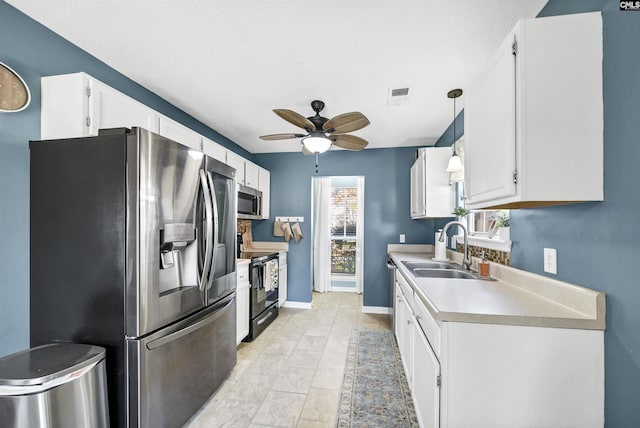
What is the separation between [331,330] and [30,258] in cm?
282

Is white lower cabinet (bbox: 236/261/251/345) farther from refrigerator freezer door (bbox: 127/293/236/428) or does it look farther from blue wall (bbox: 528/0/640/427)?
blue wall (bbox: 528/0/640/427)

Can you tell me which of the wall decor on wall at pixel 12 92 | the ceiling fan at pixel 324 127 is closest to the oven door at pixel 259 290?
the ceiling fan at pixel 324 127

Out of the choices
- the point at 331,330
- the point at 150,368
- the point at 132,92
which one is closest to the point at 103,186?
the point at 150,368

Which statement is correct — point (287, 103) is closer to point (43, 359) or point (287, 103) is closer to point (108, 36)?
point (108, 36)

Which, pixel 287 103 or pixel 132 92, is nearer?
pixel 132 92

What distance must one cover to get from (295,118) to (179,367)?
185 cm

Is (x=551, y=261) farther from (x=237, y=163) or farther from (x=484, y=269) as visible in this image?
(x=237, y=163)

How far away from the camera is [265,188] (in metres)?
4.29

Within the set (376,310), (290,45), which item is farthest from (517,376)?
(376,310)

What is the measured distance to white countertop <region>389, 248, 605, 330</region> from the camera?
1.12 metres

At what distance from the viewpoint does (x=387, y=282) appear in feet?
13.4

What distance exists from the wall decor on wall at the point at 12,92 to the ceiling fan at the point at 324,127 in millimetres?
1398

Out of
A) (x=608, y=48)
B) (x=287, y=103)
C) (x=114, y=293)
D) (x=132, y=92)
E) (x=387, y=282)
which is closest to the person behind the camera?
(x=608, y=48)

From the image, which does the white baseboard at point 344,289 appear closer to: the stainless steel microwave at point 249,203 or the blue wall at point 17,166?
the stainless steel microwave at point 249,203
